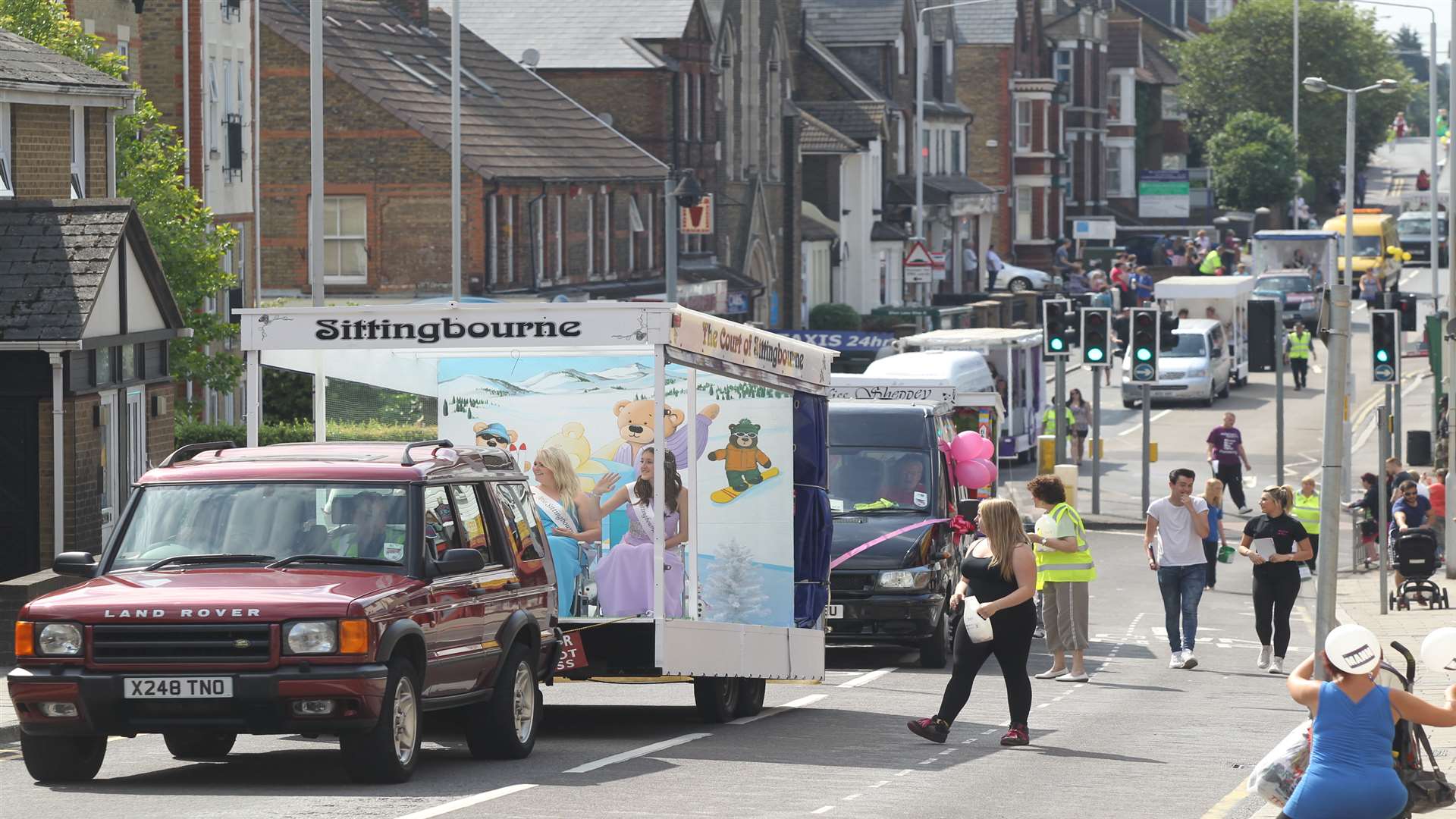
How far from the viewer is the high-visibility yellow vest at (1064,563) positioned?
19.4 meters

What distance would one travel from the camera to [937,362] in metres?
37.3

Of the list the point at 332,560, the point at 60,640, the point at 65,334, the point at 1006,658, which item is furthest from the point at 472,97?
the point at 60,640

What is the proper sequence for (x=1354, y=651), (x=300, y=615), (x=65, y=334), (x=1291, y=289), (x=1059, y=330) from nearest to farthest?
(x=1354, y=651) < (x=300, y=615) < (x=65, y=334) < (x=1059, y=330) < (x=1291, y=289)

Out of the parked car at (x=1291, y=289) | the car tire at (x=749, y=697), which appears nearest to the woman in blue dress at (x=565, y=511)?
the car tire at (x=749, y=697)

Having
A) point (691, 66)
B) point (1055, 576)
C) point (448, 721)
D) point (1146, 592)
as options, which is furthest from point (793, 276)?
point (448, 721)

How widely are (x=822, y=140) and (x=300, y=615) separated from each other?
2515 inches

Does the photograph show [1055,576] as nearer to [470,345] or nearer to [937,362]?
[470,345]

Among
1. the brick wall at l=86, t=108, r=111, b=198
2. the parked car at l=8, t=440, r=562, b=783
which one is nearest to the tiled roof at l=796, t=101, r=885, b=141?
the brick wall at l=86, t=108, r=111, b=198

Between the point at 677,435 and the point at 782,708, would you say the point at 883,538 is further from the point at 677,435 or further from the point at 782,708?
the point at 677,435

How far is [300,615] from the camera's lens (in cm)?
1161

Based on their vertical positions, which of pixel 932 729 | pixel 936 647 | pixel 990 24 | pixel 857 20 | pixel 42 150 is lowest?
pixel 936 647

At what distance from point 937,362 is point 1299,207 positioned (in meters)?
77.2

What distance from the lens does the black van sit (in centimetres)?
2066

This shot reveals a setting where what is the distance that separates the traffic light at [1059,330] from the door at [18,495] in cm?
1863
